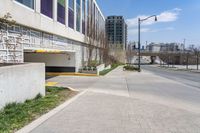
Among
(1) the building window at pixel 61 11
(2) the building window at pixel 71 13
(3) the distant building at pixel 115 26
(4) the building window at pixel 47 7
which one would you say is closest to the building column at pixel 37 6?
(4) the building window at pixel 47 7

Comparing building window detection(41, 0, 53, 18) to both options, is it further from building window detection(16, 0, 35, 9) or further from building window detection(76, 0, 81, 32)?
building window detection(76, 0, 81, 32)

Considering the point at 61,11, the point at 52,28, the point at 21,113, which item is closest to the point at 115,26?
the point at 61,11

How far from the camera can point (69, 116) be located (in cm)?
973

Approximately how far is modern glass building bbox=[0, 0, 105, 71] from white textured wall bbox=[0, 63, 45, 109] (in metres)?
2.41

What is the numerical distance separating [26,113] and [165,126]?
3912mm

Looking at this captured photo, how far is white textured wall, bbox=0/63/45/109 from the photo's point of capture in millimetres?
9898

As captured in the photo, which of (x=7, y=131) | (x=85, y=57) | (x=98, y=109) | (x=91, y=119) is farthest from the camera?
(x=85, y=57)

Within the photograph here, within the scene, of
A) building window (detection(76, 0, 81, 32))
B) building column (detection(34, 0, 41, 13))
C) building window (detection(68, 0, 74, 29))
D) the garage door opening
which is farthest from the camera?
building window (detection(76, 0, 81, 32))

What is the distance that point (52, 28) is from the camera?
24.4 m

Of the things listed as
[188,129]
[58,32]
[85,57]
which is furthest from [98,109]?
[85,57]

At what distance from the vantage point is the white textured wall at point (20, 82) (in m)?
9.90

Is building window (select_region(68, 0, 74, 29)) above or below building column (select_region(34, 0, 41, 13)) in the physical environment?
above

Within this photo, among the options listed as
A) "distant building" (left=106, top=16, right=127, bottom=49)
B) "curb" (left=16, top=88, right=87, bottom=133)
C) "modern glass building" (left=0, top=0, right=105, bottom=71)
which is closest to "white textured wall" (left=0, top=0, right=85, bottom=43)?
"modern glass building" (left=0, top=0, right=105, bottom=71)

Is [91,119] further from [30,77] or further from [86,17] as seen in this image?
[86,17]
